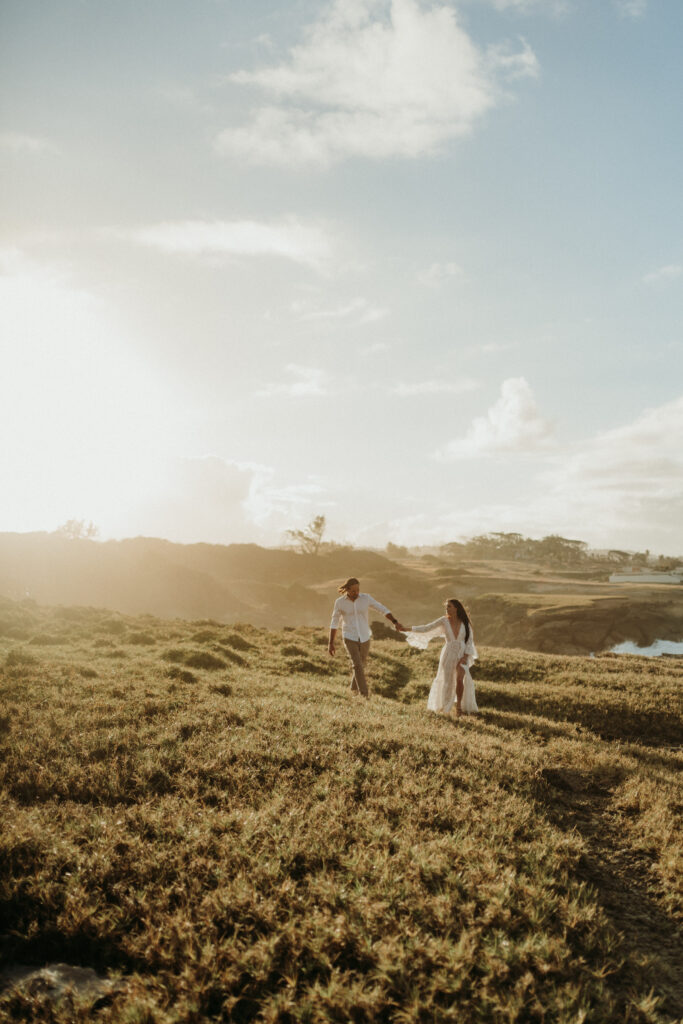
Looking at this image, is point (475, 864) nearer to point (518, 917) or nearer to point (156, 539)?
point (518, 917)

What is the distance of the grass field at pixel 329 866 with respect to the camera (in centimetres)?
397

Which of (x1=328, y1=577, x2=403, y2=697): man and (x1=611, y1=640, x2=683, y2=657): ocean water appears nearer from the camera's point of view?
(x1=328, y1=577, x2=403, y2=697): man

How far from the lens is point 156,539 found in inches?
3529

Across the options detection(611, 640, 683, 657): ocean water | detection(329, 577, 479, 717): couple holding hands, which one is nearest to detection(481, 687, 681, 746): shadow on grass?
detection(329, 577, 479, 717): couple holding hands

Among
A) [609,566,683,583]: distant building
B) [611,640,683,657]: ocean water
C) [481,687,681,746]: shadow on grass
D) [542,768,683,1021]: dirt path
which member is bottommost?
[611,640,683,657]: ocean water

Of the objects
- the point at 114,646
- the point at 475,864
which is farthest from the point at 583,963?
the point at 114,646

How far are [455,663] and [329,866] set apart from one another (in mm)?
7761

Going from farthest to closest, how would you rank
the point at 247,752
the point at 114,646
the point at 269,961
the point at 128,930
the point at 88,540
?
the point at 88,540, the point at 114,646, the point at 247,752, the point at 128,930, the point at 269,961

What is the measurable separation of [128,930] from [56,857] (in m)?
1.23

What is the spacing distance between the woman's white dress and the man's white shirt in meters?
1.30

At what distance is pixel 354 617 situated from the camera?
536 inches

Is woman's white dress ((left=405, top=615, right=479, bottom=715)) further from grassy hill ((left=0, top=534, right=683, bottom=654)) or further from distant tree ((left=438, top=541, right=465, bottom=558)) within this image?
distant tree ((left=438, top=541, right=465, bottom=558))

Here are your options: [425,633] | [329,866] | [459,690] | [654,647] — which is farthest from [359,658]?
[654,647]

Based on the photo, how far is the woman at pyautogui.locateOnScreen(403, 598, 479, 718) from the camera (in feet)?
40.7
